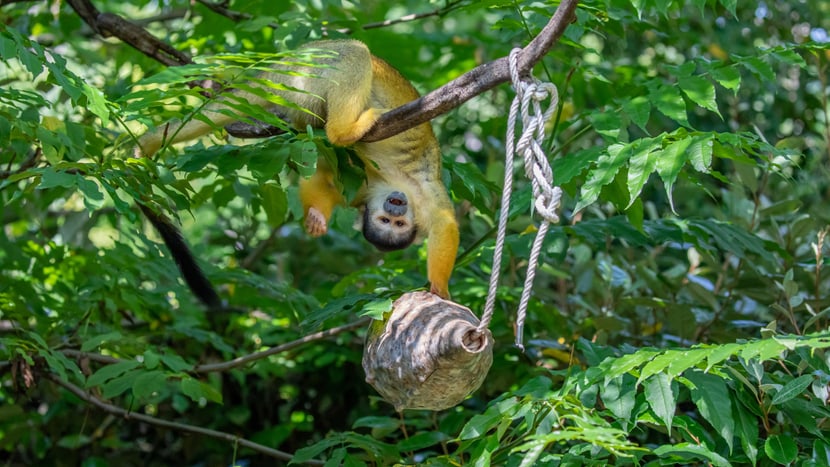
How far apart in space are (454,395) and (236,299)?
245cm

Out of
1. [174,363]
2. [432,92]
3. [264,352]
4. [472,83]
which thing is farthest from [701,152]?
[174,363]

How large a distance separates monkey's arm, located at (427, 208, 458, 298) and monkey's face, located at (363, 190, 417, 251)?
0.41ft

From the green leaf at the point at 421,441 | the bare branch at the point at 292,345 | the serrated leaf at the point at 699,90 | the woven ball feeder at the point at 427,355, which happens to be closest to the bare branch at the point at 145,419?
the bare branch at the point at 292,345

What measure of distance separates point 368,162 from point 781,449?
76.1 inches

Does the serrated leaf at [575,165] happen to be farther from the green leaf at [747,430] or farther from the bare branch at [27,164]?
the bare branch at [27,164]

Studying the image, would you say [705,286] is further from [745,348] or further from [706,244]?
[745,348]

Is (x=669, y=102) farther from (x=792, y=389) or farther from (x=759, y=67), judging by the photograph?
(x=792, y=389)

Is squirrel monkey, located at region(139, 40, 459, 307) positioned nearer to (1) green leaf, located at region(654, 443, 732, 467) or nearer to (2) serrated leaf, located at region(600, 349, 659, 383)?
(2) serrated leaf, located at region(600, 349, 659, 383)

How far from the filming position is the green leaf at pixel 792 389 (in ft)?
9.66

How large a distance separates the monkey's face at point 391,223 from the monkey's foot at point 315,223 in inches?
9.7

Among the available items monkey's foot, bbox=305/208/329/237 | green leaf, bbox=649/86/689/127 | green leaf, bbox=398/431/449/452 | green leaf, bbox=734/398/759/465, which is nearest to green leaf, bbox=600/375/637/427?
green leaf, bbox=734/398/759/465

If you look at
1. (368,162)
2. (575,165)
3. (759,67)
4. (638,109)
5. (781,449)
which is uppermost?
(759,67)

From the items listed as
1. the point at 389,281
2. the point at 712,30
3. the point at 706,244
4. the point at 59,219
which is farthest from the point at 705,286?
the point at 59,219

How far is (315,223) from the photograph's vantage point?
404 centimetres
